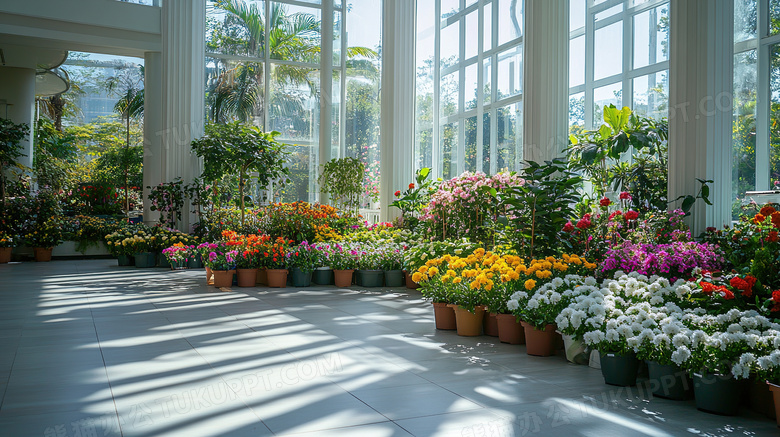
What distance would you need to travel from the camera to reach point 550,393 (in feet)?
10.4

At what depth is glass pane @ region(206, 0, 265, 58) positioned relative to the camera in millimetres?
11875

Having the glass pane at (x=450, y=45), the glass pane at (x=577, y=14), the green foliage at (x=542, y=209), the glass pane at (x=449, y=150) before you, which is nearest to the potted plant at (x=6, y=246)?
the glass pane at (x=449, y=150)

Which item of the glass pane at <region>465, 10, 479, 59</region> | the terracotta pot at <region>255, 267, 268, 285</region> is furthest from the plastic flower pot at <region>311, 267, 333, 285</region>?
the glass pane at <region>465, 10, 479, 59</region>

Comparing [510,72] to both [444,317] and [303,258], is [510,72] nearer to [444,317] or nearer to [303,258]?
[303,258]

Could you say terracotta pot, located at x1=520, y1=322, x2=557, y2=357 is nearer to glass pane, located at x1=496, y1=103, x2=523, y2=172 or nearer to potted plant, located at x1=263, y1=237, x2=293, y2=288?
potted plant, located at x1=263, y1=237, x2=293, y2=288

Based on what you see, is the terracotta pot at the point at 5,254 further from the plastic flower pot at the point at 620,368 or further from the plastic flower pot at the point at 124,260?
the plastic flower pot at the point at 620,368

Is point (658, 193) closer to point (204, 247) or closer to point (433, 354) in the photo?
point (433, 354)

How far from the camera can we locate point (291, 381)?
3.35m

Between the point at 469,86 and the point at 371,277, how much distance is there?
215 inches

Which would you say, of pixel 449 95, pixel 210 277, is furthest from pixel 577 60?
pixel 210 277

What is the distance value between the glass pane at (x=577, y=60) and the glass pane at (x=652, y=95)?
1.01 metres

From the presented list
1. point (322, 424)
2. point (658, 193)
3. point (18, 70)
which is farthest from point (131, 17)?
point (322, 424)

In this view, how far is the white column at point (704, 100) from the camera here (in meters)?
4.77

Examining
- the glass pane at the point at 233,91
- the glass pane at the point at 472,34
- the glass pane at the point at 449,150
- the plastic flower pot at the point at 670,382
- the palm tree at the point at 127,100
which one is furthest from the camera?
the palm tree at the point at 127,100
